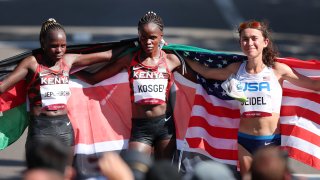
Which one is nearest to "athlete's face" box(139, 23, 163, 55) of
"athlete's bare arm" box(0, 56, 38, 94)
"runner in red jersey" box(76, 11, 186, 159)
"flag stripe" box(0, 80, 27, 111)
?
"runner in red jersey" box(76, 11, 186, 159)

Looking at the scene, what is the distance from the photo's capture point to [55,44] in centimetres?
935

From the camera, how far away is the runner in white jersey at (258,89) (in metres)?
9.38

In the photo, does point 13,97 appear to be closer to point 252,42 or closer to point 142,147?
point 142,147

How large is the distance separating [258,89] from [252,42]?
0.50 meters

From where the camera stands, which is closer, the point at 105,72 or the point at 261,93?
the point at 261,93

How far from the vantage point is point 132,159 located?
248 inches

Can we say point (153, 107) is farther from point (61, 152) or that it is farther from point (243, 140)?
point (61, 152)

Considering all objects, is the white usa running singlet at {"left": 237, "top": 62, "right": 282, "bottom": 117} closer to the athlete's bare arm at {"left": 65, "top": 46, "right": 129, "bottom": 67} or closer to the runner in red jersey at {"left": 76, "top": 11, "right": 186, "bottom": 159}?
the runner in red jersey at {"left": 76, "top": 11, "right": 186, "bottom": 159}

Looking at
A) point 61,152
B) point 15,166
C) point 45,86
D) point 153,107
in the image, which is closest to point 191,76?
point 153,107

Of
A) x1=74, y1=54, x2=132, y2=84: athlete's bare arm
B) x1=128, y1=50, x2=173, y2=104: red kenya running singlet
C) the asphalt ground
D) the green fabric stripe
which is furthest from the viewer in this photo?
the asphalt ground

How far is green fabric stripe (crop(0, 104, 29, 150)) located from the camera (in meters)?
10.2

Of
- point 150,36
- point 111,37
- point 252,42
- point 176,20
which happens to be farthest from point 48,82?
point 176,20

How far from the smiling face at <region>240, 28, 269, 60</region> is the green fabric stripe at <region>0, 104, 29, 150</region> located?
2.64m

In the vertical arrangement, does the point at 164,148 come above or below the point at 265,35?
below
